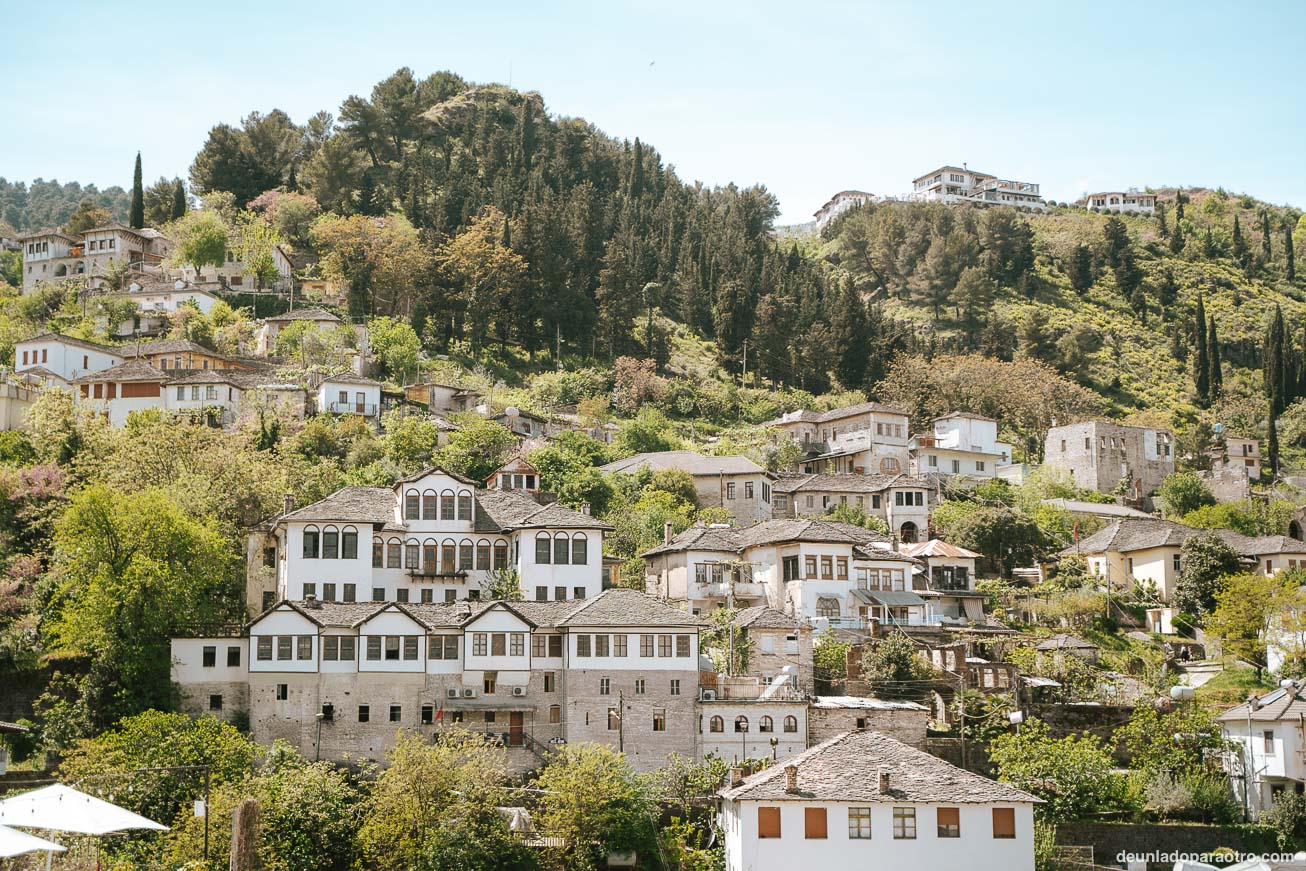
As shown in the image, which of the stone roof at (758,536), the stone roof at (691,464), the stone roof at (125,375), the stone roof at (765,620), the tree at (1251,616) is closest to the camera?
the stone roof at (765,620)

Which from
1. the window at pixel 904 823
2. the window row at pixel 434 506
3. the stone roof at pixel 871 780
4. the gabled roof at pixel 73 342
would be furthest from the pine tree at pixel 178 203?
the window at pixel 904 823

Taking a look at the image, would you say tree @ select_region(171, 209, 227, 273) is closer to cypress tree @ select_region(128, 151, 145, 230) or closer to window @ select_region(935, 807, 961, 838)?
cypress tree @ select_region(128, 151, 145, 230)

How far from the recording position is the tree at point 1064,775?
166ft

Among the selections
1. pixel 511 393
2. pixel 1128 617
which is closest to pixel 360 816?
pixel 1128 617

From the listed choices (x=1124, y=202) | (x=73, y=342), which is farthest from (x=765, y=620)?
(x=1124, y=202)

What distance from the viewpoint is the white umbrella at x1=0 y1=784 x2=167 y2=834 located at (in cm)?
2973

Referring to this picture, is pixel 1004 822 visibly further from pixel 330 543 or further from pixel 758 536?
pixel 330 543

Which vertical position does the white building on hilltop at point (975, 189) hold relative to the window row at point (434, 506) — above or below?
above

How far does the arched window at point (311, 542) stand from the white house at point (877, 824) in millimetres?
20777

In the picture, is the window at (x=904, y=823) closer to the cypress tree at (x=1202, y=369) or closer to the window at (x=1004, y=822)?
the window at (x=1004, y=822)

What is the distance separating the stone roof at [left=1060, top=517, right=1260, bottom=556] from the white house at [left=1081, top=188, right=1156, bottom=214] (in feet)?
363

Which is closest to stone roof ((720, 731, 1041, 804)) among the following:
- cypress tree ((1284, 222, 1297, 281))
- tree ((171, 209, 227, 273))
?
tree ((171, 209, 227, 273))

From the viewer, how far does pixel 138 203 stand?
117 m

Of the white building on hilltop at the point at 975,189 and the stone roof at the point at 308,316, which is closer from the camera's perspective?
the stone roof at the point at 308,316
